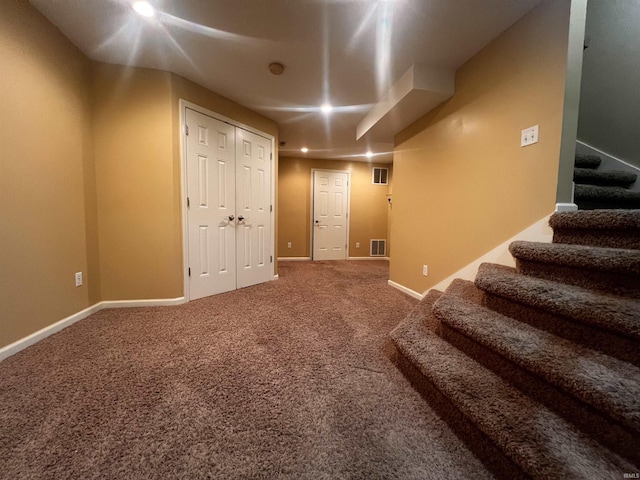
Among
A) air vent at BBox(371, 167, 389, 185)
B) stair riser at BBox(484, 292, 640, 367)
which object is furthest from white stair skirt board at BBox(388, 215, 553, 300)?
air vent at BBox(371, 167, 389, 185)

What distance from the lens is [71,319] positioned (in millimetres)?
1882

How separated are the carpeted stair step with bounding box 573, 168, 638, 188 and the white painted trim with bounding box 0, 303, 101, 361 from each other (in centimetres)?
407

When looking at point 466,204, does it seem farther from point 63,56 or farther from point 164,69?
point 63,56

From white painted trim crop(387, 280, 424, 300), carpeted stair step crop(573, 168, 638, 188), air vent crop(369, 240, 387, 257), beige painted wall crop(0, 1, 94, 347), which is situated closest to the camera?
beige painted wall crop(0, 1, 94, 347)

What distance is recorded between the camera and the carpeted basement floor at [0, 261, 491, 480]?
2.71ft

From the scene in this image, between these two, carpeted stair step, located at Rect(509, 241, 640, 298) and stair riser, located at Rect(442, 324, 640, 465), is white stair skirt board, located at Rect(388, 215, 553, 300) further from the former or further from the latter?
stair riser, located at Rect(442, 324, 640, 465)

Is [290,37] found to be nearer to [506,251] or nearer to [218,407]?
[506,251]

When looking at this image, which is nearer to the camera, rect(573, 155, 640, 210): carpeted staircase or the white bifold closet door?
rect(573, 155, 640, 210): carpeted staircase

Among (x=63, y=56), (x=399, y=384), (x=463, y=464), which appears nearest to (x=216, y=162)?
(x=63, y=56)

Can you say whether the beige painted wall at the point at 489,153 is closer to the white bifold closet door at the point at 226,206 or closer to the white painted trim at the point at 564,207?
the white painted trim at the point at 564,207

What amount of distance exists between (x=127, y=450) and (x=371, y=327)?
154 centimetres

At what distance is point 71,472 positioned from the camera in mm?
790

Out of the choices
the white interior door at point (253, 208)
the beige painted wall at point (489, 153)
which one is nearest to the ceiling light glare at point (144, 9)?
the white interior door at point (253, 208)

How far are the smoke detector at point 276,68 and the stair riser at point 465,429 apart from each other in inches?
98.6
